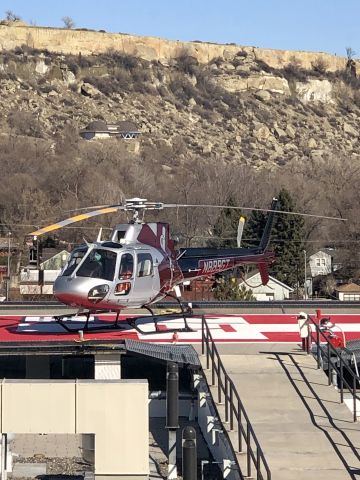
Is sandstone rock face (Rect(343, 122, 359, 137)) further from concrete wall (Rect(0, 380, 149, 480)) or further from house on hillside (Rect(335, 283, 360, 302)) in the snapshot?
concrete wall (Rect(0, 380, 149, 480))

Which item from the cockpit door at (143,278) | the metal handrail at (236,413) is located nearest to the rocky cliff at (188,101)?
the cockpit door at (143,278)

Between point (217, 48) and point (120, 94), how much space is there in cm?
2362

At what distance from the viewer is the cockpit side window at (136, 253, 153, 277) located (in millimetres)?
23953

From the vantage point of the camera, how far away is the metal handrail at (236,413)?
15952 millimetres

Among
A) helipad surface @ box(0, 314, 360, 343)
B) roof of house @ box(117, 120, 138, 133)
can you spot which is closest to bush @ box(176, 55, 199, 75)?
roof of house @ box(117, 120, 138, 133)

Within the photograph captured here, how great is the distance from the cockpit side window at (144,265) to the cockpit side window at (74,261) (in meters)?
1.32

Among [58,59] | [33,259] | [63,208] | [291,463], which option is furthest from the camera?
[58,59]

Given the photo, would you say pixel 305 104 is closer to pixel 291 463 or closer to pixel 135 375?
pixel 135 375

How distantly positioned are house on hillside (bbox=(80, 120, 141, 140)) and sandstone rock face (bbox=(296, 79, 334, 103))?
128ft

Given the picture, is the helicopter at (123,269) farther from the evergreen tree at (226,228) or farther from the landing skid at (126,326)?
the evergreen tree at (226,228)

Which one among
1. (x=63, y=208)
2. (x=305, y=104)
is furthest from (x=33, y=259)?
(x=305, y=104)

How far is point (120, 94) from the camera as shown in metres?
128

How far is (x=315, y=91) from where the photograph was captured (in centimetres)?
14738

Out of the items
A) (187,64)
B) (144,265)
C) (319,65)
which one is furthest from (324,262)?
(319,65)
